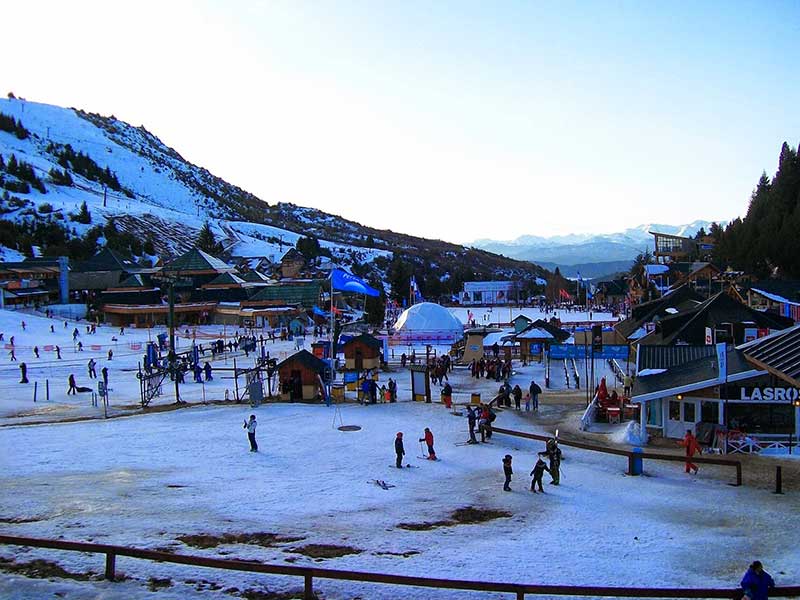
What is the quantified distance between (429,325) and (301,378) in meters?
26.0

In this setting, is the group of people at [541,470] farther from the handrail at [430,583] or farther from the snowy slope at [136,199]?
the snowy slope at [136,199]

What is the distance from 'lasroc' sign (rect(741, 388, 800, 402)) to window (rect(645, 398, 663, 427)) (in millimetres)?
2734

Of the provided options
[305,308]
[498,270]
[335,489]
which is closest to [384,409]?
[335,489]

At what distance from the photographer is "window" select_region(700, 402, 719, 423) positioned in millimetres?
18938

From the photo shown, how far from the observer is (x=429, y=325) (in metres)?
52.2

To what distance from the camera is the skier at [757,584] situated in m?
7.99

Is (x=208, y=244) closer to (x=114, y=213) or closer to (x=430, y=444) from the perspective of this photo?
(x=114, y=213)

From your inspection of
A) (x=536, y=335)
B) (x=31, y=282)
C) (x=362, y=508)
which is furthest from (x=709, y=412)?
(x=31, y=282)

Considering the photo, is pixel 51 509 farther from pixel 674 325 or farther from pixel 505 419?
pixel 674 325

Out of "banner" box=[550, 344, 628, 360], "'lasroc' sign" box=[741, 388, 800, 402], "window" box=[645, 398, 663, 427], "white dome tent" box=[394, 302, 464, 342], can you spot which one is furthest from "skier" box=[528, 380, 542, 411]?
"white dome tent" box=[394, 302, 464, 342]

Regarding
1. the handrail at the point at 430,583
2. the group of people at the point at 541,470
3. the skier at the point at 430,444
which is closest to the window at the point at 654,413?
the group of people at the point at 541,470

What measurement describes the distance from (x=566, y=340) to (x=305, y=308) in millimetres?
33474

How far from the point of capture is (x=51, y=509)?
42.1 ft

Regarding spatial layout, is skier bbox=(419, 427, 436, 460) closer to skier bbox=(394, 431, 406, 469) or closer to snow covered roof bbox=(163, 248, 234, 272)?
skier bbox=(394, 431, 406, 469)
